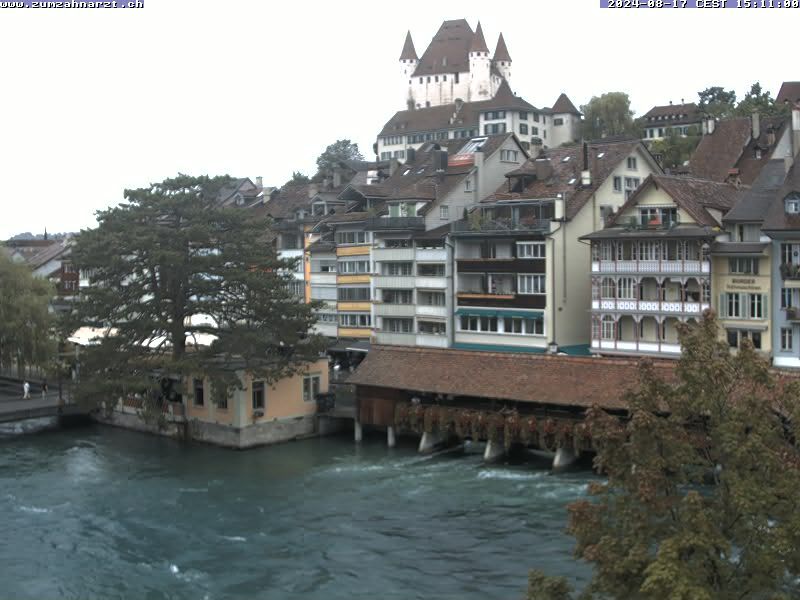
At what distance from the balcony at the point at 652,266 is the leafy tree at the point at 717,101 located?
58764 mm

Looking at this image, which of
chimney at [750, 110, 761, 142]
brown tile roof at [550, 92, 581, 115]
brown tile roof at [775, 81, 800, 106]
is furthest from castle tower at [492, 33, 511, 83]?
chimney at [750, 110, 761, 142]

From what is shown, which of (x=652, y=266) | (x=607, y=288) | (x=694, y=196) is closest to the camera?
(x=652, y=266)

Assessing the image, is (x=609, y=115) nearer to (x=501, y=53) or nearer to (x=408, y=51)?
(x=501, y=53)

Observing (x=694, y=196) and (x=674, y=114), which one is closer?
(x=694, y=196)

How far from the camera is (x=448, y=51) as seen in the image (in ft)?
571

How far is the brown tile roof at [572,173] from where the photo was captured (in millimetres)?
59938

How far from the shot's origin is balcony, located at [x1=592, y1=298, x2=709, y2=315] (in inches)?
2047

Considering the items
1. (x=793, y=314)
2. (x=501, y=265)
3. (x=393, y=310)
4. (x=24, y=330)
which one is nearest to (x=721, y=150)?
(x=501, y=265)

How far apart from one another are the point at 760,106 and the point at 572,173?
145ft

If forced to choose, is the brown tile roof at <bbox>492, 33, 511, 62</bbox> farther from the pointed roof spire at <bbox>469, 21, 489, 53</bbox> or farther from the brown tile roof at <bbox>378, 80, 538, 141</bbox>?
the brown tile roof at <bbox>378, 80, 538, 141</bbox>

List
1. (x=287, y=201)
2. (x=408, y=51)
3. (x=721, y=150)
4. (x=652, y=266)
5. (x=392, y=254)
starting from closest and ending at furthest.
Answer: (x=652, y=266) → (x=392, y=254) → (x=721, y=150) → (x=287, y=201) → (x=408, y=51)

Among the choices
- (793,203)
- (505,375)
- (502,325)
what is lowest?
(505,375)

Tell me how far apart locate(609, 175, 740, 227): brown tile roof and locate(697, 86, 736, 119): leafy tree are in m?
54.7

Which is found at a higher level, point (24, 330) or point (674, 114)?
point (674, 114)
